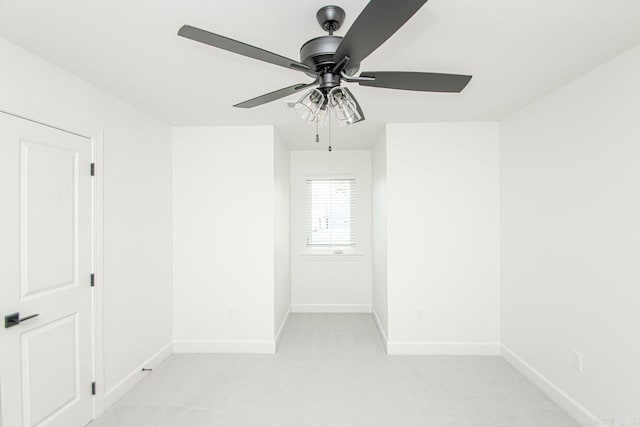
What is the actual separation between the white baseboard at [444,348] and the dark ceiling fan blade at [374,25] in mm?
3027

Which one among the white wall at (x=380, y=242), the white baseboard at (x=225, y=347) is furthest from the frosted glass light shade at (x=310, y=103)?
the white baseboard at (x=225, y=347)

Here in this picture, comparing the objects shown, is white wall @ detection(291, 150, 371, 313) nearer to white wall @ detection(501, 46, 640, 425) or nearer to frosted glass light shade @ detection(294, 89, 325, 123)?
white wall @ detection(501, 46, 640, 425)

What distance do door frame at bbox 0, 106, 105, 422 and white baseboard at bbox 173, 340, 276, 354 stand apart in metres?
1.01

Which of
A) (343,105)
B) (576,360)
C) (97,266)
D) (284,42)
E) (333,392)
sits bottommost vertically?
(333,392)

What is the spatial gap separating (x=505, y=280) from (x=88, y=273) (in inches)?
149

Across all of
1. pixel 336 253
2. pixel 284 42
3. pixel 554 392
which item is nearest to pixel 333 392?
pixel 554 392

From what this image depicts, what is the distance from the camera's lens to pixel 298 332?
12.8ft

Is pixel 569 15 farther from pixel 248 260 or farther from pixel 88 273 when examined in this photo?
pixel 88 273

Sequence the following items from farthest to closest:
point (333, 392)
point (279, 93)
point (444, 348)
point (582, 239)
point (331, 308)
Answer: point (331, 308), point (444, 348), point (333, 392), point (582, 239), point (279, 93)

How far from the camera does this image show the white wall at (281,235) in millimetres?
3539

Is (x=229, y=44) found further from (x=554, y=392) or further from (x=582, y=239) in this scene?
(x=554, y=392)

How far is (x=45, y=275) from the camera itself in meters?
1.95

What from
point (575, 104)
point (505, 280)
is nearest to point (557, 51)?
point (575, 104)

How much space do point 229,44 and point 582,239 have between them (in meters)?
2.63
